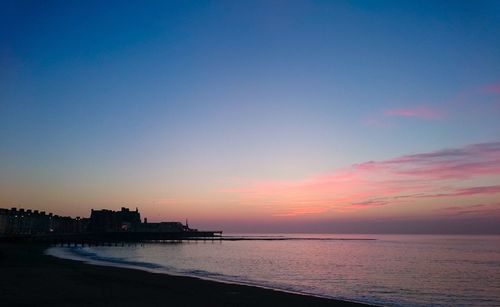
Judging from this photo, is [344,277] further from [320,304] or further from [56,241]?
[56,241]

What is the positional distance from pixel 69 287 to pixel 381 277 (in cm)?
3715

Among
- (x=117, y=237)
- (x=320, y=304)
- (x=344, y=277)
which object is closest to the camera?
(x=320, y=304)

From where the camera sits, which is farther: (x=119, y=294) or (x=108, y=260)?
(x=108, y=260)

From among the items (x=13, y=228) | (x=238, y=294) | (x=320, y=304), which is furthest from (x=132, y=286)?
(x=13, y=228)

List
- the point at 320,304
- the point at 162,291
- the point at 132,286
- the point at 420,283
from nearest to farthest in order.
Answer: the point at 320,304 < the point at 162,291 < the point at 132,286 < the point at 420,283

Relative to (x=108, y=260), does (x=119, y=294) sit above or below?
above

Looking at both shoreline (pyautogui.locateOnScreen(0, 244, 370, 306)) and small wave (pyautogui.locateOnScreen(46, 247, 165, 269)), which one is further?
small wave (pyautogui.locateOnScreen(46, 247, 165, 269))

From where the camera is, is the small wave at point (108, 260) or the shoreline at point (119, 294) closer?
the shoreline at point (119, 294)

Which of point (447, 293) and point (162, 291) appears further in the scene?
point (447, 293)

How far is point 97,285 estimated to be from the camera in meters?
28.6

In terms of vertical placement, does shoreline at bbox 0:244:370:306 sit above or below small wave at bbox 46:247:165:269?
above

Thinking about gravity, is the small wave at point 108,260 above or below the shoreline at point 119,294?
below

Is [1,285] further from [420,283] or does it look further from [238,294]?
[420,283]

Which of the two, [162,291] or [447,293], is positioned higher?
[162,291]
